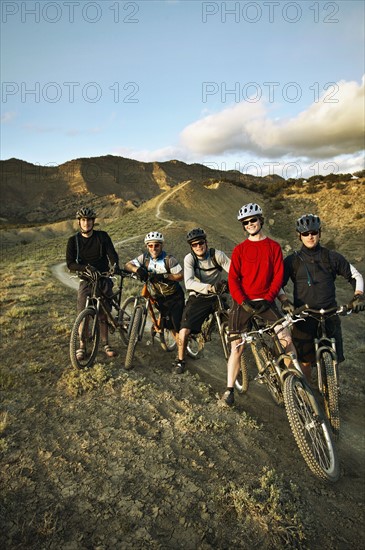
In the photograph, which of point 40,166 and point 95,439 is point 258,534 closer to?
point 95,439

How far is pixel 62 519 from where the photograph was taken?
11.3 ft

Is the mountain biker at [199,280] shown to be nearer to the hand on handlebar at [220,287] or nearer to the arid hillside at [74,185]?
the hand on handlebar at [220,287]

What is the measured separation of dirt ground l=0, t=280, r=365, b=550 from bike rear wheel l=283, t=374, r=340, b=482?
0.25 meters

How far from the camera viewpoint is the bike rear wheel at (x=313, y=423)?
430 centimetres

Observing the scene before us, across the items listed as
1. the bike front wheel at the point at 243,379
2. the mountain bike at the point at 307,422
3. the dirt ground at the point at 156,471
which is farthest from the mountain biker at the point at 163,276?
the mountain bike at the point at 307,422

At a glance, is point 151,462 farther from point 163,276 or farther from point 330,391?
point 163,276

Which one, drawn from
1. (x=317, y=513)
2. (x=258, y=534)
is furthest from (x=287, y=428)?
(x=258, y=534)

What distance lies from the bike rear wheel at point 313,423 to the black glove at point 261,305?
1.09 m

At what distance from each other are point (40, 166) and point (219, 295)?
159 metres

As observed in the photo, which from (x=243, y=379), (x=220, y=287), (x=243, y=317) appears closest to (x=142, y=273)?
(x=220, y=287)

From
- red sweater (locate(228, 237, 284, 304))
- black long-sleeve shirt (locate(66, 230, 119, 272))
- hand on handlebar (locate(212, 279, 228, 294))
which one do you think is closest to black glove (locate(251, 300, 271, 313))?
red sweater (locate(228, 237, 284, 304))

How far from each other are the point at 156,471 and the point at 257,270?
10.0ft

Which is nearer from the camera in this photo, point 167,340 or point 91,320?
point 91,320

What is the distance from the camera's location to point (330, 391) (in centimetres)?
544
